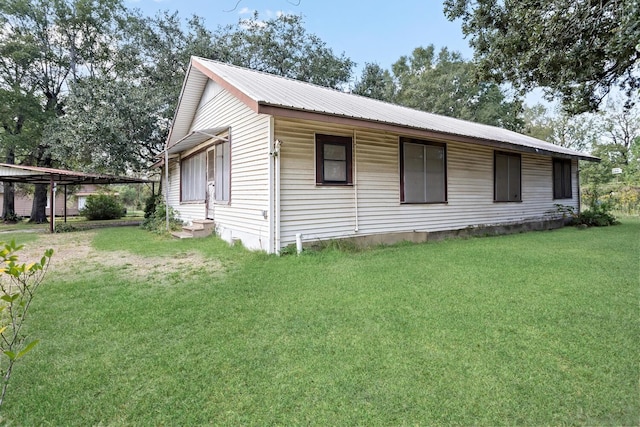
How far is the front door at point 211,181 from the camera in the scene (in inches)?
355

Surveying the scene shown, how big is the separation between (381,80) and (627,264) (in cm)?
1891

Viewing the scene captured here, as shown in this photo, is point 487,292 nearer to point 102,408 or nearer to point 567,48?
point 102,408

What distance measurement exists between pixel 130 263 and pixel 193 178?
532 centimetres

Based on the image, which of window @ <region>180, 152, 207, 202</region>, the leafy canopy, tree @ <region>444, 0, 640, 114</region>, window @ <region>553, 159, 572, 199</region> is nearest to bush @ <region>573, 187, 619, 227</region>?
window @ <region>553, 159, 572, 199</region>

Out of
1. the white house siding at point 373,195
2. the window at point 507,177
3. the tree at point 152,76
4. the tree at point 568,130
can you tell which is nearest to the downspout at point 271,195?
the white house siding at point 373,195

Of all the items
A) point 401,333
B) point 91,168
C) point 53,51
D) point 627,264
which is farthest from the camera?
point 53,51

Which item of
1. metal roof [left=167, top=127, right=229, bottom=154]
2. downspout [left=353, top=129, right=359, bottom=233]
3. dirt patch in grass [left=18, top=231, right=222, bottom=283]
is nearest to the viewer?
dirt patch in grass [left=18, top=231, right=222, bottom=283]

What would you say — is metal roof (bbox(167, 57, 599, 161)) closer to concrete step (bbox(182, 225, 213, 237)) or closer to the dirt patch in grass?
the dirt patch in grass

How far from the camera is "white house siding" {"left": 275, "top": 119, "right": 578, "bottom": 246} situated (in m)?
6.18

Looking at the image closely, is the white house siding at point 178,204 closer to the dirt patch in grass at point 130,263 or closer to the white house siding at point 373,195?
the dirt patch in grass at point 130,263

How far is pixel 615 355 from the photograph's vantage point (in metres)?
2.46

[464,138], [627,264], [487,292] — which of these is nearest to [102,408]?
[487,292]

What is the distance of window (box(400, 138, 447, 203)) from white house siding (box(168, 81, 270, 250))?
3330 mm

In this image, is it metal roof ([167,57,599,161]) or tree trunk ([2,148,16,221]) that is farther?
tree trunk ([2,148,16,221])
